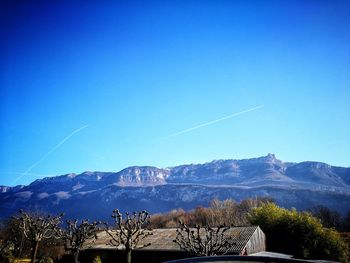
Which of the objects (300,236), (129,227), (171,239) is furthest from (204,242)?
(300,236)

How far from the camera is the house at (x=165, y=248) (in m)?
32.3

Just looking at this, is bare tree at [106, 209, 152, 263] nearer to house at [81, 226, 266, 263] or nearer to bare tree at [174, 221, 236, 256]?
bare tree at [174, 221, 236, 256]

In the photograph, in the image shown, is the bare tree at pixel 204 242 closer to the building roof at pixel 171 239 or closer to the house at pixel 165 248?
the building roof at pixel 171 239

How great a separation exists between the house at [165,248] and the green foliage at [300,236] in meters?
5.28

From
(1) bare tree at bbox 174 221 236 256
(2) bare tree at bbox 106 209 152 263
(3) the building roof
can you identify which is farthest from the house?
(2) bare tree at bbox 106 209 152 263

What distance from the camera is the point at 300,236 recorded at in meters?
42.1

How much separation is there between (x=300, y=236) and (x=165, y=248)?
68.0ft

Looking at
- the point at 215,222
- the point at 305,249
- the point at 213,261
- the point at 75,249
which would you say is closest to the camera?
the point at 213,261

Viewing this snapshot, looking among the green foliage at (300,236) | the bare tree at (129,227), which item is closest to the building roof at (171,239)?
the green foliage at (300,236)

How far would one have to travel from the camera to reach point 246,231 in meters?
35.3

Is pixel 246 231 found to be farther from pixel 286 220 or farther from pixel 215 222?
pixel 215 222

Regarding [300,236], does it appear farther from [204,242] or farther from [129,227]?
[129,227]

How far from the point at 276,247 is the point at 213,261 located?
44162mm

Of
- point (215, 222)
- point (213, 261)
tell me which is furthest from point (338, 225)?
point (213, 261)
